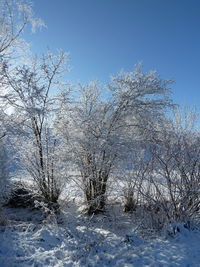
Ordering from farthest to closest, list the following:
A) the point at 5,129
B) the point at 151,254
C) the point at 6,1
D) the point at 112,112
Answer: the point at 112,112 → the point at 6,1 → the point at 5,129 → the point at 151,254

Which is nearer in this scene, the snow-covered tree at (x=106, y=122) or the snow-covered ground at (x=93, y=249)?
the snow-covered ground at (x=93, y=249)

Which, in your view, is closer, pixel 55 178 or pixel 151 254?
pixel 151 254

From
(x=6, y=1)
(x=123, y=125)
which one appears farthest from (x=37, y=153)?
(x=6, y=1)

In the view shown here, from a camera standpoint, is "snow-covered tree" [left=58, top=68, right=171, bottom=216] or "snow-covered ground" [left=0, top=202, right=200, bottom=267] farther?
"snow-covered tree" [left=58, top=68, right=171, bottom=216]

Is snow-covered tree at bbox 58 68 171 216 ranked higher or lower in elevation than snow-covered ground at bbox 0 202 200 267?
higher

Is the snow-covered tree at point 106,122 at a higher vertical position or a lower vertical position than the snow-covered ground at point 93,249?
higher

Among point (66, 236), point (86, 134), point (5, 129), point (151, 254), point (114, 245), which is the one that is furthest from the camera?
point (86, 134)

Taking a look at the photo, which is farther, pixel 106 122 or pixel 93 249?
pixel 106 122

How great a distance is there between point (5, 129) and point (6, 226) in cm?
278

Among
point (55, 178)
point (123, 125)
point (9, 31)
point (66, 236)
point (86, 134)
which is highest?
point (9, 31)

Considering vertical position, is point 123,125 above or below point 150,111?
below

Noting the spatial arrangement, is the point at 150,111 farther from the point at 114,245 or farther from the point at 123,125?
the point at 114,245

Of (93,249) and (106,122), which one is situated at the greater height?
(106,122)

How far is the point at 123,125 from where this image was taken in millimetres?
8602
